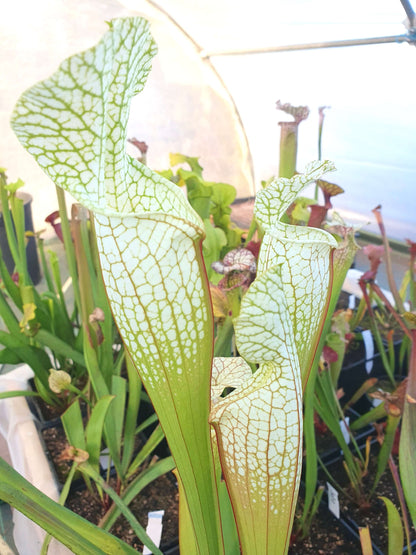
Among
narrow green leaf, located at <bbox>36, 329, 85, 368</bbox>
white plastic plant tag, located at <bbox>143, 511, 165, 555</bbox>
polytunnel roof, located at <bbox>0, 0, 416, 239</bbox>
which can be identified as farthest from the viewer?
polytunnel roof, located at <bbox>0, 0, 416, 239</bbox>

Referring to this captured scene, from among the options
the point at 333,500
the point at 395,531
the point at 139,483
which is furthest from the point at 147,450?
the point at 395,531

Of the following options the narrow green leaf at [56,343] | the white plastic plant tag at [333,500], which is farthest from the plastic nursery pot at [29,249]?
the white plastic plant tag at [333,500]

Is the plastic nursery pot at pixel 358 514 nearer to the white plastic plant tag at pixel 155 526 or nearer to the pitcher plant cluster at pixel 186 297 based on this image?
the white plastic plant tag at pixel 155 526

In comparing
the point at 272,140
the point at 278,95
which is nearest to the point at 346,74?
the point at 278,95

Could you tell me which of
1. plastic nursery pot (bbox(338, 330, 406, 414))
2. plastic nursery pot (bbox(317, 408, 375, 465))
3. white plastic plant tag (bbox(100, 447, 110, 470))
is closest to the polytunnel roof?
plastic nursery pot (bbox(338, 330, 406, 414))

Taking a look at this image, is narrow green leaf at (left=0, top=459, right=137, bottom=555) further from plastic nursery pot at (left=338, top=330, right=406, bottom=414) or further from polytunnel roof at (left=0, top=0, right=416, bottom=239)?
polytunnel roof at (left=0, top=0, right=416, bottom=239)

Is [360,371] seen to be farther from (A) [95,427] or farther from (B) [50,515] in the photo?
(B) [50,515]
